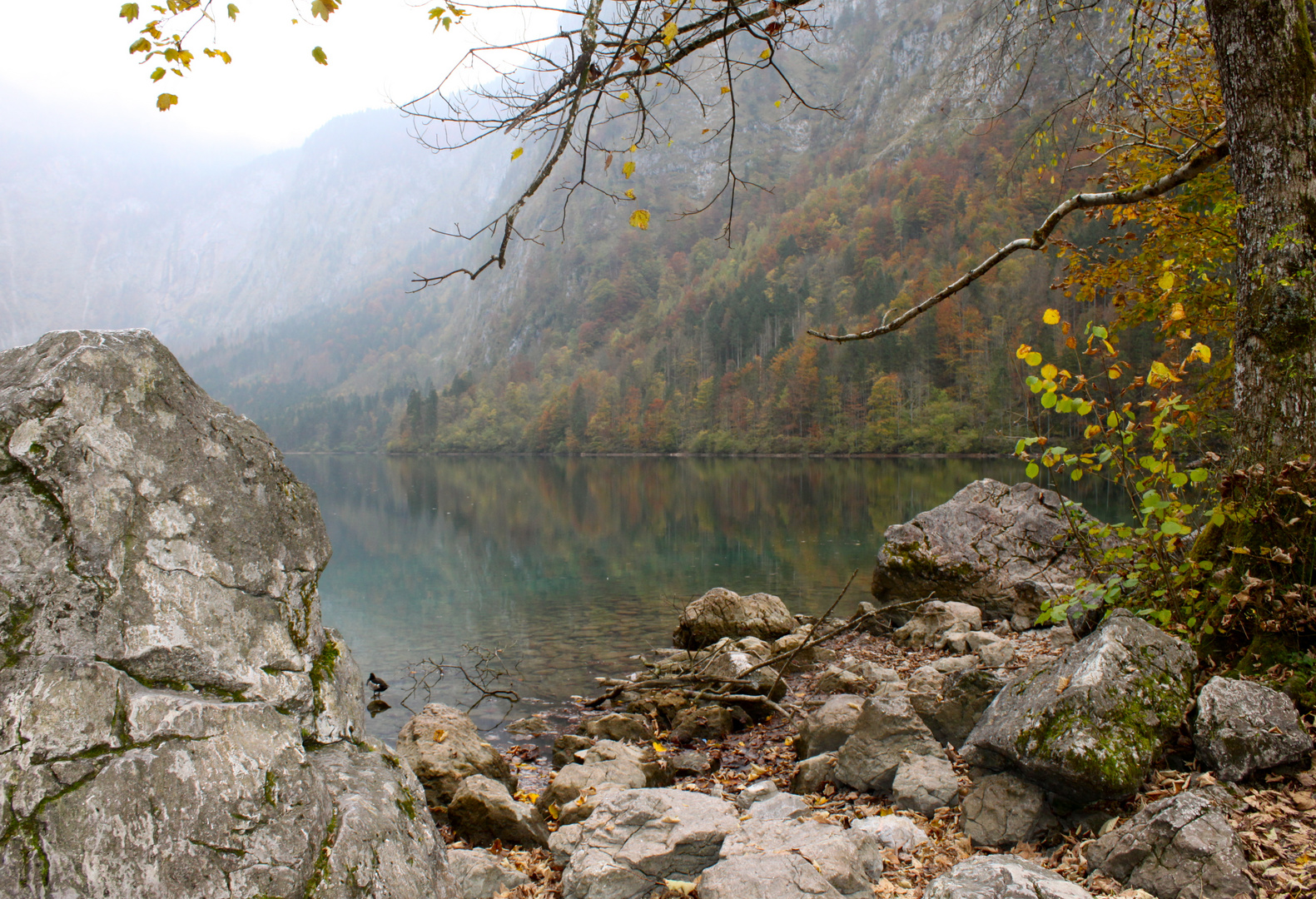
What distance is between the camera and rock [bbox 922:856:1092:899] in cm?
282

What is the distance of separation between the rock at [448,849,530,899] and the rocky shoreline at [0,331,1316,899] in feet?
0.05

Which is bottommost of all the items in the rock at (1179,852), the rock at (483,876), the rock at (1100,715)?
the rock at (483,876)

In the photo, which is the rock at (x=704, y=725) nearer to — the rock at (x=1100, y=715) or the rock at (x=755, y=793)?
the rock at (x=755, y=793)

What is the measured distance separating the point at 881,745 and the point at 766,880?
7.48ft

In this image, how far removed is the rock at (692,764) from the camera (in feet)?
22.8

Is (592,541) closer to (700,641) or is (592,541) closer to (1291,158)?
(700,641)

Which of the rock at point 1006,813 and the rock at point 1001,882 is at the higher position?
the rock at point 1001,882

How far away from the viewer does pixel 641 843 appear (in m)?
4.02

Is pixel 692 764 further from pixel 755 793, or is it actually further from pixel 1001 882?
pixel 1001 882

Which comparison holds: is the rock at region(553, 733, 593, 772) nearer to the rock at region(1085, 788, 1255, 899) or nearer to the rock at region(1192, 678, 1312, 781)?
the rock at region(1085, 788, 1255, 899)

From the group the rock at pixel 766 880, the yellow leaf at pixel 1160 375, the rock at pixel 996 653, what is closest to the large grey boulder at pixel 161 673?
the rock at pixel 766 880

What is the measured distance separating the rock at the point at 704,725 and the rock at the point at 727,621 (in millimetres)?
3659

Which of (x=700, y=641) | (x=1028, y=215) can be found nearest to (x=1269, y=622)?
(x=700, y=641)

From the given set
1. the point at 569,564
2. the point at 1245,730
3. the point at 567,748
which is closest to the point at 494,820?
the point at 567,748
